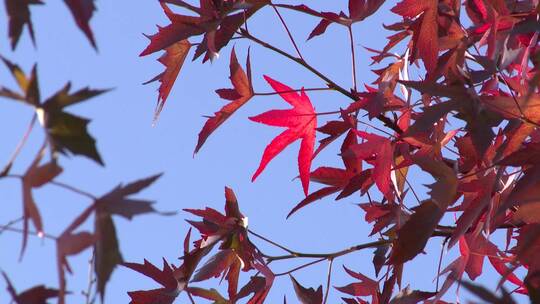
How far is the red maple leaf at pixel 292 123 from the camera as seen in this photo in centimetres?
121

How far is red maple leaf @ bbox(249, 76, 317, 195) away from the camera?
Answer: 3.95 ft

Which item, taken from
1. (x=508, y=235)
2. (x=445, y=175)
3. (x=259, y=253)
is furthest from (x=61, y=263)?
(x=508, y=235)

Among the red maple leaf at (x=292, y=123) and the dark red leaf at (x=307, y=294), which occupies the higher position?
the red maple leaf at (x=292, y=123)

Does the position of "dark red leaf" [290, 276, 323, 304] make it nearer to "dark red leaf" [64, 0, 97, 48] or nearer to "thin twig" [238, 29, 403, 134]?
"thin twig" [238, 29, 403, 134]

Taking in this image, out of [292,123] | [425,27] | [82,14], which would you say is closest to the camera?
[82,14]

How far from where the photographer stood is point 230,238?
3.88ft

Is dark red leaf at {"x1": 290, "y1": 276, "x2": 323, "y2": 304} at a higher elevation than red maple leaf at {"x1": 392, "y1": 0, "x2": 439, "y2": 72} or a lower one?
lower

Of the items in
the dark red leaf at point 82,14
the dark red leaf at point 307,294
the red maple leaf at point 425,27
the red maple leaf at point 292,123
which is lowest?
the dark red leaf at point 82,14

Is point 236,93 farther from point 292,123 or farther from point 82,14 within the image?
point 82,14

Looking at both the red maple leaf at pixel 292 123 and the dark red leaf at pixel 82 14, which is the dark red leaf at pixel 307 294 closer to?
the red maple leaf at pixel 292 123

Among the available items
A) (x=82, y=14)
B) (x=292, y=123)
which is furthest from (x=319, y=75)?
(x=82, y=14)

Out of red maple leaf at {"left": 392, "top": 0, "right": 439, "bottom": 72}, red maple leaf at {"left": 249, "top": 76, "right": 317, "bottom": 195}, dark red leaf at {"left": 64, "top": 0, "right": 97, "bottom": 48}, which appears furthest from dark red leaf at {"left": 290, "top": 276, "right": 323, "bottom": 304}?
dark red leaf at {"left": 64, "top": 0, "right": 97, "bottom": 48}

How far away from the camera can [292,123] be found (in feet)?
4.05

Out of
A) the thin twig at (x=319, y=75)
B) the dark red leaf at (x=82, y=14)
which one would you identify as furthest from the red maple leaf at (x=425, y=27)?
the dark red leaf at (x=82, y=14)
